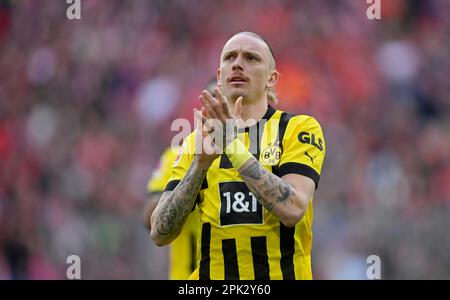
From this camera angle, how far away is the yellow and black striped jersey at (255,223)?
3945 millimetres

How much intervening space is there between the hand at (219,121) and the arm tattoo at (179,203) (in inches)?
7.7

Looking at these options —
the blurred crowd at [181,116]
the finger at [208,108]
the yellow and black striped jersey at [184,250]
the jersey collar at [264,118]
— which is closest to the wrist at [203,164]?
the finger at [208,108]

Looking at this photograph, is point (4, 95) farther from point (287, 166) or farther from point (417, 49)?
point (287, 166)

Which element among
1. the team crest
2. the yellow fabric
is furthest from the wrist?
the team crest

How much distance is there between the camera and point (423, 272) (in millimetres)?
9031

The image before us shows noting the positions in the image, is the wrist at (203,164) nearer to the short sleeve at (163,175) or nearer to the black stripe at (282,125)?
the black stripe at (282,125)

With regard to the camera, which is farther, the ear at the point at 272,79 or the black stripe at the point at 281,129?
the ear at the point at 272,79

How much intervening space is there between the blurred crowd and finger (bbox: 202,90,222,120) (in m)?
5.63

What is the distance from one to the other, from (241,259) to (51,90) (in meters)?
7.67

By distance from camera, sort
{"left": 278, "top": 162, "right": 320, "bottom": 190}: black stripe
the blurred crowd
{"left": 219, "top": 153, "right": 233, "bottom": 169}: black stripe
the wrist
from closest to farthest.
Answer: the wrist
{"left": 278, "top": 162, "right": 320, "bottom": 190}: black stripe
{"left": 219, "top": 153, "right": 233, "bottom": 169}: black stripe
the blurred crowd

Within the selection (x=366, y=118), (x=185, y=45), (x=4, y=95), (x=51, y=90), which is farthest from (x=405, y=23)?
(x=4, y=95)

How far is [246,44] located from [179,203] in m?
0.91

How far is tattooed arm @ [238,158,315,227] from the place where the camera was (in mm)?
3752

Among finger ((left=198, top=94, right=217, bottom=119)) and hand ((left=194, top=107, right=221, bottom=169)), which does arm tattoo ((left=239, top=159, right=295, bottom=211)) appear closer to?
hand ((left=194, top=107, right=221, bottom=169))
